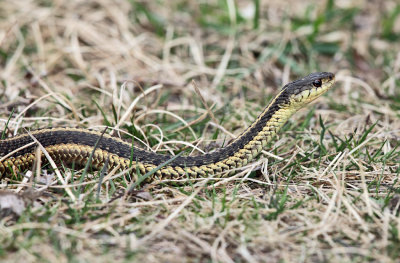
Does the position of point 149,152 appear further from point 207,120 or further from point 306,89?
point 306,89

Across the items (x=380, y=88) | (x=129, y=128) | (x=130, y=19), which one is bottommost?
(x=129, y=128)

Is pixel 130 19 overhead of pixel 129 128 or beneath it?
overhead

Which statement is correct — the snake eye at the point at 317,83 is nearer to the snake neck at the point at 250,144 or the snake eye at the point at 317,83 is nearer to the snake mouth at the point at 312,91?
the snake mouth at the point at 312,91

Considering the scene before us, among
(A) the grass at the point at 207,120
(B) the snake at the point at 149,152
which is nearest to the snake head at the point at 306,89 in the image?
(B) the snake at the point at 149,152

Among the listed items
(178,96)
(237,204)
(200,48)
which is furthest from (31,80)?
(237,204)

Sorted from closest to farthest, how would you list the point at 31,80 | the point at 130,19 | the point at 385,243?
1. the point at 385,243
2. the point at 31,80
3. the point at 130,19

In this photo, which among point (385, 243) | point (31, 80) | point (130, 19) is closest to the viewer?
point (385, 243)

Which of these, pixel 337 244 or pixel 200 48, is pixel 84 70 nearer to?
pixel 200 48
